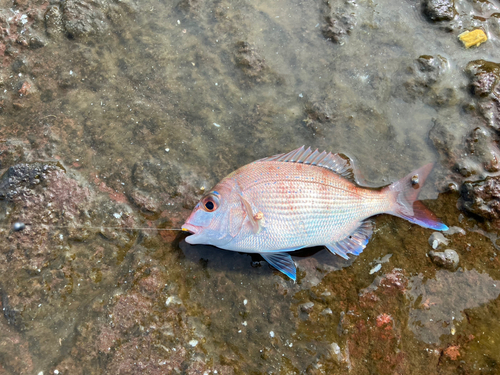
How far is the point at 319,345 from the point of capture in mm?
2832

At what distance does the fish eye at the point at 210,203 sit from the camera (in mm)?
2773

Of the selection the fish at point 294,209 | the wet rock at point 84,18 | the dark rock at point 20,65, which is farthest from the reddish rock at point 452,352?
the dark rock at point 20,65

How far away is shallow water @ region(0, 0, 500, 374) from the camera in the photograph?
9.29 feet

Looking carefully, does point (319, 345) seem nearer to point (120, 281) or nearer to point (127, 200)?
point (120, 281)

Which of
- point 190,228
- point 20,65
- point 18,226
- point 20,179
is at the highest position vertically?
point 20,65

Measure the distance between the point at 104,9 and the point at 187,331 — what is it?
363cm

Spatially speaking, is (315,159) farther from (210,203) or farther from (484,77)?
(484,77)

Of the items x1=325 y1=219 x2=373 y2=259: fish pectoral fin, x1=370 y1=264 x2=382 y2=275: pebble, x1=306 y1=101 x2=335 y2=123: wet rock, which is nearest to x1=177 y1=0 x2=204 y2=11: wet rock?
x1=306 y1=101 x2=335 y2=123: wet rock

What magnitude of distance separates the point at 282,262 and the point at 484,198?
6.79ft

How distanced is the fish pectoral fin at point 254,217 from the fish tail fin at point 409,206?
4.13 feet

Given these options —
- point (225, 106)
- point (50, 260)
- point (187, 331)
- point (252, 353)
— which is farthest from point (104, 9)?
point (252, 353)

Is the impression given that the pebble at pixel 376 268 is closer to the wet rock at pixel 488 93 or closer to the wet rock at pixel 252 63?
the wet rock at pixel 488 93

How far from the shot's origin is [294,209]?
2811mm

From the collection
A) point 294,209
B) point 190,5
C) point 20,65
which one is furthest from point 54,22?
point 294,209
